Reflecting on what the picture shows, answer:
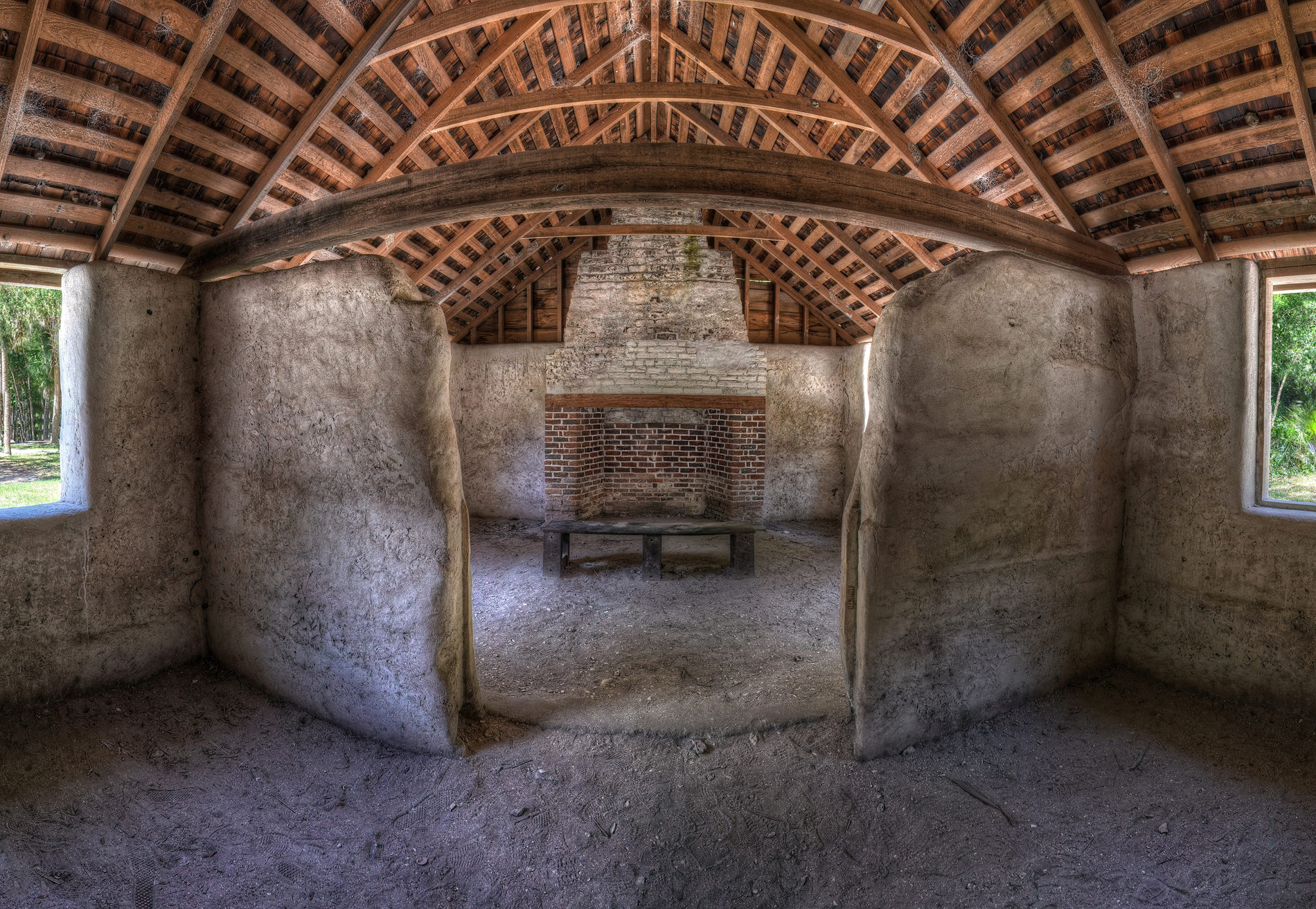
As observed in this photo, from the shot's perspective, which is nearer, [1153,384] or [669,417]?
[1153,384]

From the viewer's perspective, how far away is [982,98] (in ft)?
10.7

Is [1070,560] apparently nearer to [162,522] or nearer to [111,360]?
[162,522]

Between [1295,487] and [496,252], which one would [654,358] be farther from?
[1295,487]

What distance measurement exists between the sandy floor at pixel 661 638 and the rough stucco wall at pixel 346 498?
68 centimetres

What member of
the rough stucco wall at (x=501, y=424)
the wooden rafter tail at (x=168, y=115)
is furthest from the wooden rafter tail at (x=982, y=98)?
the rough stucco wall at (x=501, y=424)

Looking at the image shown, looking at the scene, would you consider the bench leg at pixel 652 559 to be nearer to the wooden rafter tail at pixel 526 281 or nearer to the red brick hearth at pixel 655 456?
the red brick hearth at pixel 655 456

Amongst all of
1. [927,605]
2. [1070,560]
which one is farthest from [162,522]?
[1070,560]

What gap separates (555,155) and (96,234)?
2.85 meters

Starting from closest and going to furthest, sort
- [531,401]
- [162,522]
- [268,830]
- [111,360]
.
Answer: [268,830], [111,360], [162,522], [531,401]

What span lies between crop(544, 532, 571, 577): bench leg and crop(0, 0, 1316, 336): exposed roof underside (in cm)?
344

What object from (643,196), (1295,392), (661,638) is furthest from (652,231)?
(1295,392)

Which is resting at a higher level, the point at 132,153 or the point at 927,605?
the point at 132,153

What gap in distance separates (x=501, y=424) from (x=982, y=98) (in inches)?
265

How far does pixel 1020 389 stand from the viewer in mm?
2648
